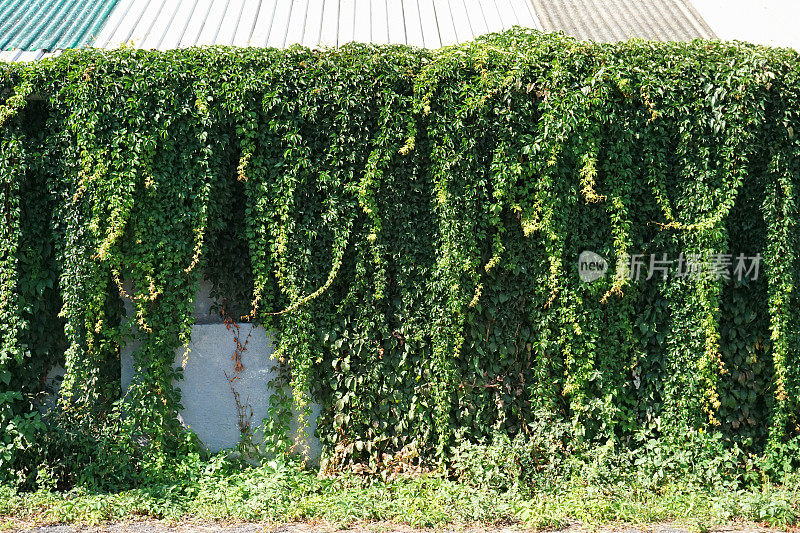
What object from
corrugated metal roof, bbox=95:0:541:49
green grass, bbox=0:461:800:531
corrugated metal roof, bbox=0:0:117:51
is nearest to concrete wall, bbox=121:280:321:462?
green grass, bbox=0:461:800:531

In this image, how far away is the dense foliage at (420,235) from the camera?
4.60 m

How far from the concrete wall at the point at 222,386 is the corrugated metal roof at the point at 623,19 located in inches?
184

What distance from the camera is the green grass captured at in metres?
4.19

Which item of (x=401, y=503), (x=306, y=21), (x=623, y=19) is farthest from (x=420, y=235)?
(x=623, y=19)

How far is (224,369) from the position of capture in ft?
16.3

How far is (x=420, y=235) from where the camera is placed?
4.78m

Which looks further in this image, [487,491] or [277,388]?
[277,388]

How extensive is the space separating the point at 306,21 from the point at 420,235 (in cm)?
323

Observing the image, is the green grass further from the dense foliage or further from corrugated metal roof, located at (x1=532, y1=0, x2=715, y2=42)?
corrugated metal roof, located at (x1=532, y1=0, x2=715, y2=42)

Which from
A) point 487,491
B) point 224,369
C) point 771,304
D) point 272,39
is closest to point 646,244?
point 771,304

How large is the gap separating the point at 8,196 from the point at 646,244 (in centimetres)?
514

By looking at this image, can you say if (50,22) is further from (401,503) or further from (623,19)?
(623,19)

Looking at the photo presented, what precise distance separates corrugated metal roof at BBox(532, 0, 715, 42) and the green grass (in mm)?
4517

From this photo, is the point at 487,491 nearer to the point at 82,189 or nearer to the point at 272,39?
the point at 82,189
